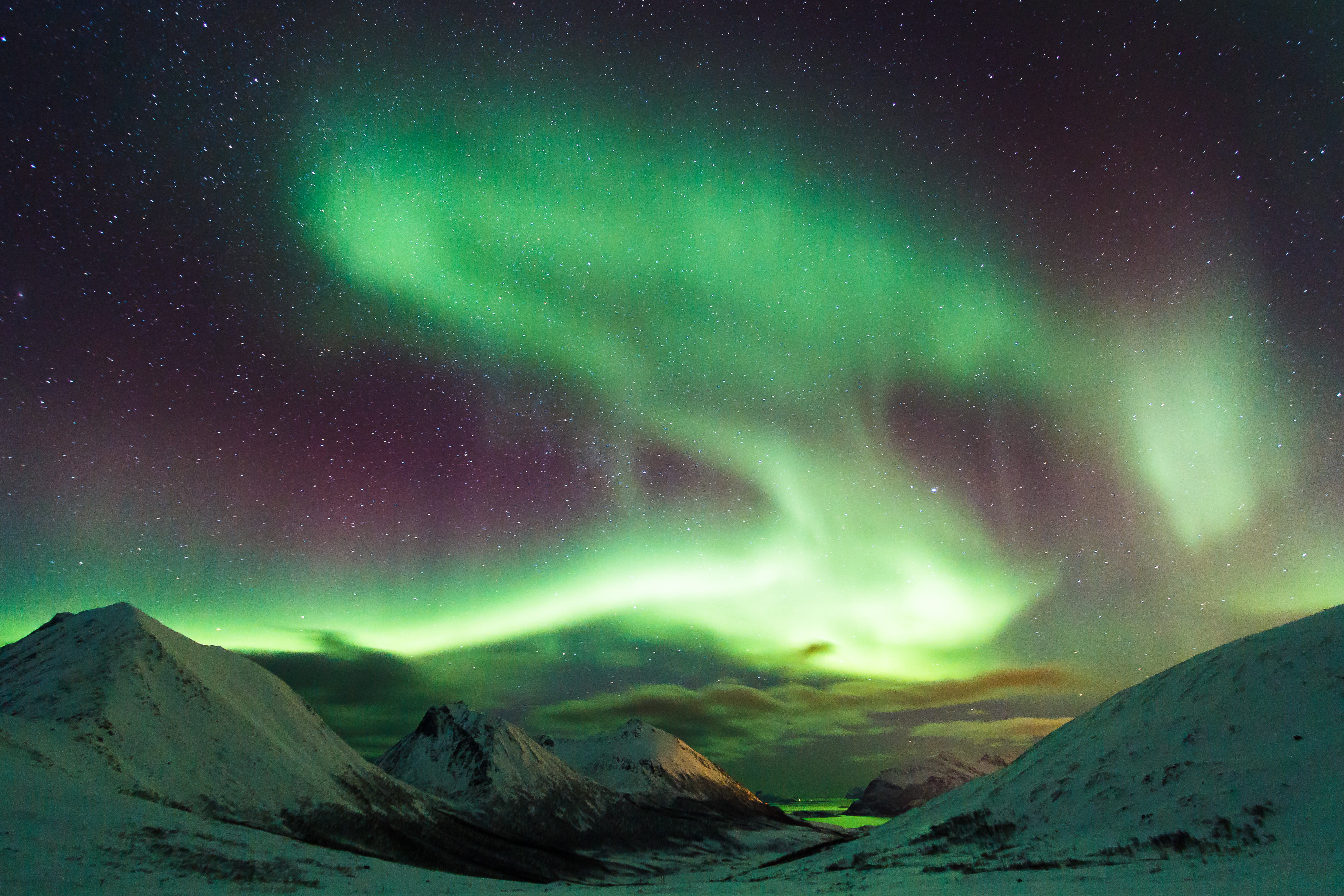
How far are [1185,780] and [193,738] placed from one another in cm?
15908

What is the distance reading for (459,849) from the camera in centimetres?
18688

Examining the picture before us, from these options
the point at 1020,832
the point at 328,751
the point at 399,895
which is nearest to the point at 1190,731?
the point at 1020,832

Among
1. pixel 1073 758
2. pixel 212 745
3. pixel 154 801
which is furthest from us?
pixel 212 745

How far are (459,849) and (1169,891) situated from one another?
185190 mm

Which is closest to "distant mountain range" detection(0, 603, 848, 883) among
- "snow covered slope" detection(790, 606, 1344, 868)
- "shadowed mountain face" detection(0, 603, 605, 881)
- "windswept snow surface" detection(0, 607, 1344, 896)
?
"shadowed mountain face" detection(0, 603, 605, 881)

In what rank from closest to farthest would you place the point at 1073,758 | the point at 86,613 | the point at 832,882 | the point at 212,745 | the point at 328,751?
1. the point at 832,882
2. the point at 1073,758
3. the point at 212,745
4. the point at 86,613
5. the point at 328,751

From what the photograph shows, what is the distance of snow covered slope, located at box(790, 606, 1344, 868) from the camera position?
58.2 meters

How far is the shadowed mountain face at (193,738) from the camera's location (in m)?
112

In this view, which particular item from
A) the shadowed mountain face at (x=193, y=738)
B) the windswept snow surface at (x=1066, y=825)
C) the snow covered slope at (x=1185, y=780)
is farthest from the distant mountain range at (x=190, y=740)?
the snow covered slope at (x=1185, y=780)

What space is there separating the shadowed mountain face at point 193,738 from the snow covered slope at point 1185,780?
105804 mm

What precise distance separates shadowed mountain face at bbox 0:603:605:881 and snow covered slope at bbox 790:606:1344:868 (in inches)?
4166

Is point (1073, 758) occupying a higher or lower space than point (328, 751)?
higher

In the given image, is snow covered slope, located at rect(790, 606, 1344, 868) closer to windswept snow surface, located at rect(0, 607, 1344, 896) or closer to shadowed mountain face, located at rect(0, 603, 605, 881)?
windswept snow surface, located at rect(0, 607, 1344, 896)

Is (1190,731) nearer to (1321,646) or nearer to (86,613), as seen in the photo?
(1321,646)
